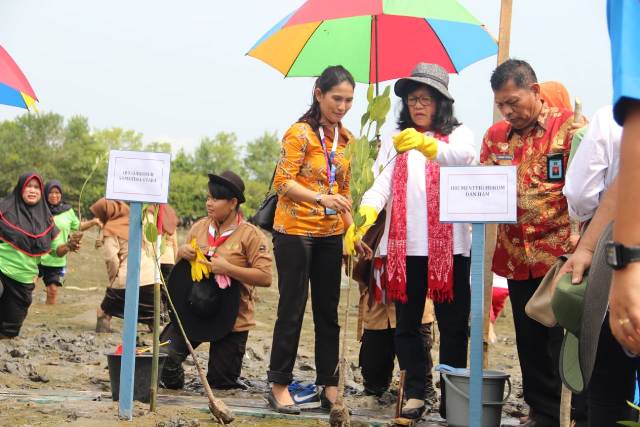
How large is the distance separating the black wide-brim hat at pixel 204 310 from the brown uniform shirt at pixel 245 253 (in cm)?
8

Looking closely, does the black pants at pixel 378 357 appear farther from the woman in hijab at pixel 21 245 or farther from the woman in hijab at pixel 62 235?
the woman in hijab at pixel 62 235

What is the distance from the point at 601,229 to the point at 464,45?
3.31 metres

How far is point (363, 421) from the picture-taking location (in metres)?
4.46

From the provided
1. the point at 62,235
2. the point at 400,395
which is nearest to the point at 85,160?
the point at 62,235

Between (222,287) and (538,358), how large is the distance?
2144mm

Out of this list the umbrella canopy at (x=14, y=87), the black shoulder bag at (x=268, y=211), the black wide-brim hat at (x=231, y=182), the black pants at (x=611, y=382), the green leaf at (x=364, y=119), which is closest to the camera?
the black pants at (x=611, y=382)

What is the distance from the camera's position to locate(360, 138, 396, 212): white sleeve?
14.9ft

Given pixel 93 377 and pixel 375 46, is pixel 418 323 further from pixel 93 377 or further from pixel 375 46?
pixel 93 377

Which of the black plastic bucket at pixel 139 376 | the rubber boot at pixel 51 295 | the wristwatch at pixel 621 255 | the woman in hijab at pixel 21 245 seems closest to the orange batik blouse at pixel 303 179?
the black plastic bucket at pixel 139 376

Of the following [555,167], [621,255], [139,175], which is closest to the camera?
[621,255]

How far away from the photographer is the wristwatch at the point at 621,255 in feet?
5.60

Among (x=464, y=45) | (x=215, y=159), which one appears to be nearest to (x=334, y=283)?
(x=464, y=45)

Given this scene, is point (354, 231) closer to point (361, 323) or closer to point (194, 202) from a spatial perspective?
point (361, 323)

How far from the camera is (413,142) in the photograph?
409 cm
